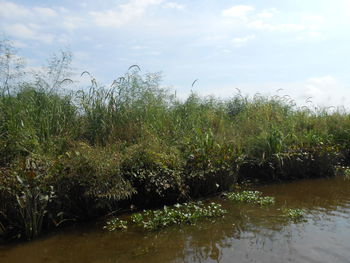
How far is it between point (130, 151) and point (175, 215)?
4.78ft

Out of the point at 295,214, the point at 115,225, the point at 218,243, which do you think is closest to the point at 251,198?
the point at 295,214

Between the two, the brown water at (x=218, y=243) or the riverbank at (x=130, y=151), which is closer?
the brown water at (x=218, y=243)

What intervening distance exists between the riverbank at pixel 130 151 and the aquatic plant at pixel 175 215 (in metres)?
0.45

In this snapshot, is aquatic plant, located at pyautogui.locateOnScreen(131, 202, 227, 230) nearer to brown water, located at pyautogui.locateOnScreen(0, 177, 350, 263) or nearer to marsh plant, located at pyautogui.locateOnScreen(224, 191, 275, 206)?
brown water, located at pyautogui.locateOnScreen(0, 177, 350, 263)

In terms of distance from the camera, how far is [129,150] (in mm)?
6402

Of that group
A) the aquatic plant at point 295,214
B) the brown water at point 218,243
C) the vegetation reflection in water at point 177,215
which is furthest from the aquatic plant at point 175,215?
the aquatic plant at point 295,214

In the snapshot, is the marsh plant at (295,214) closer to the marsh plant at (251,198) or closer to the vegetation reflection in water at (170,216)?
the marsh plant at (251,198)

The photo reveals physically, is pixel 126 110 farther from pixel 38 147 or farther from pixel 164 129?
pixel 38 147

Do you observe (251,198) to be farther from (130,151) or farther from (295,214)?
(130,151)

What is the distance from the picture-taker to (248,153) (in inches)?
343

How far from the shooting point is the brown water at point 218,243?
4.53m

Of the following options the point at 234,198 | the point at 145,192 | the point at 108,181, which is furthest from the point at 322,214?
the point at 108,181

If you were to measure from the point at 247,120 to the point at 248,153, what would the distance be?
2045 millimetres

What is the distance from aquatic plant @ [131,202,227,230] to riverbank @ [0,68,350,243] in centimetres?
45
